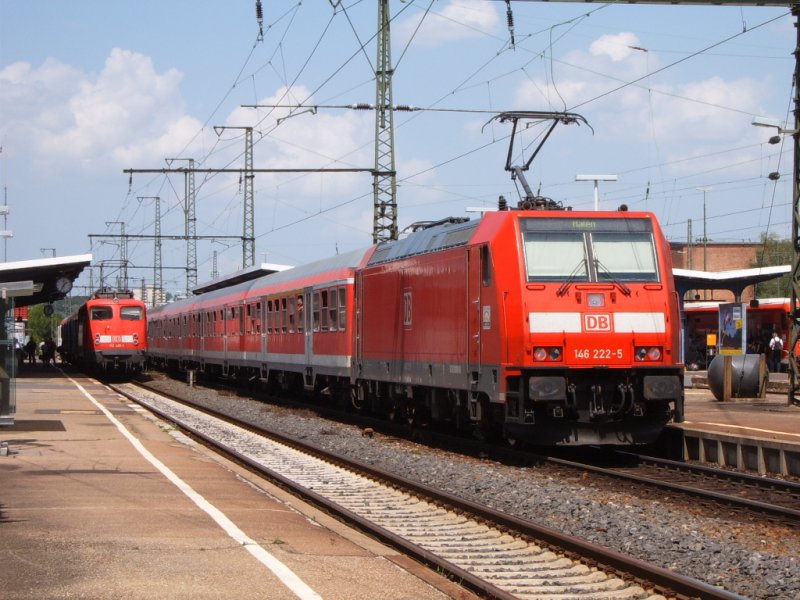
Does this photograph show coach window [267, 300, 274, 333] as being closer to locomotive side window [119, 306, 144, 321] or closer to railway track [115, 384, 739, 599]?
locomotive side window [119, 306, 144, 321]

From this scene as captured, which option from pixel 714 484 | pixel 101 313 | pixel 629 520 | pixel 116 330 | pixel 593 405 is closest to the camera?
pixel 629 520

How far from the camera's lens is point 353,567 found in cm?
817

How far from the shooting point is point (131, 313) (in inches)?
Answer: 1748

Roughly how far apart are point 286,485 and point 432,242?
5833 mm

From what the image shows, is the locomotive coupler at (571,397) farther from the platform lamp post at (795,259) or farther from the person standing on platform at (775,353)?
the person standing on platform at (775,353)

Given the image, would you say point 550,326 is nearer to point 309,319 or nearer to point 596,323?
point 596,323

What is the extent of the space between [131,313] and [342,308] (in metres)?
23.0

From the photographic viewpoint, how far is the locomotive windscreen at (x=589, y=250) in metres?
15.0

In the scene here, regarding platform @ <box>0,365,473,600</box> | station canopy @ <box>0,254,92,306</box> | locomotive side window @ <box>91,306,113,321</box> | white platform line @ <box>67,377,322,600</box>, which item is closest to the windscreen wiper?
platform @ <box>0,365,473,600</box>

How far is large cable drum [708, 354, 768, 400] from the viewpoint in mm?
25594

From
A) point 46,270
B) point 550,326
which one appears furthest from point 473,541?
point 46,270

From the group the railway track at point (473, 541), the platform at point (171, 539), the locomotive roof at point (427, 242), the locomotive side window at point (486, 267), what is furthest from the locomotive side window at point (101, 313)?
the locomotive side window at point (486, 267)

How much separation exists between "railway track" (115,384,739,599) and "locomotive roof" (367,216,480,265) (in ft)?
12.1

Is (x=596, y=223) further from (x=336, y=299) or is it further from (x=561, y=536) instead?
(x=336, y=299)
